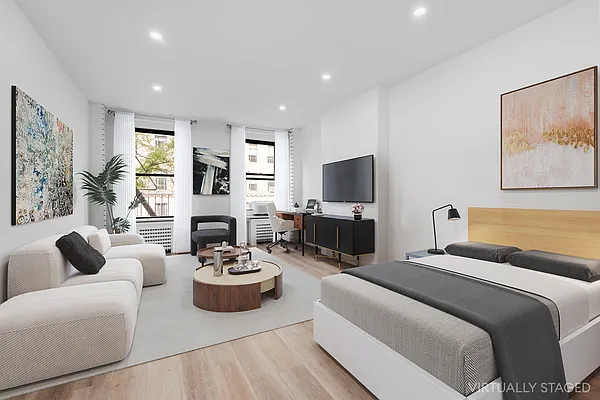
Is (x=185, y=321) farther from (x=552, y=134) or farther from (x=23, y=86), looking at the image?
(x=552, y=134)

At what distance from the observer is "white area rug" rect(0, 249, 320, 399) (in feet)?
6.85

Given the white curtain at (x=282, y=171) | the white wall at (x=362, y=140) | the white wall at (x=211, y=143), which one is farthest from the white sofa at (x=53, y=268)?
the white curtain at (x=282, y=171)

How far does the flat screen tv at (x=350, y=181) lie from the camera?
4516 millimetres

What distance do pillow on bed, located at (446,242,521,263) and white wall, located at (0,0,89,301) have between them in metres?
4.05

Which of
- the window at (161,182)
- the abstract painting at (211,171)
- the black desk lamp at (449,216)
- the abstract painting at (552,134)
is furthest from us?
the abstract painting at (211,171)

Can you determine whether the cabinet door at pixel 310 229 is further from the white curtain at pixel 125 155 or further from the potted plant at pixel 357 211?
the white curtain at pixel 125 155

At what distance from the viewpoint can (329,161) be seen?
5621 millimetres

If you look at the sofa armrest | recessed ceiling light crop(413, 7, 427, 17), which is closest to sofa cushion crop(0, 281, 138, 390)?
the sofa armrest

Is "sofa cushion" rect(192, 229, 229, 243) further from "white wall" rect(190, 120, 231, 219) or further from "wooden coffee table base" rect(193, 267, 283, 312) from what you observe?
"wooden coffee table base" rect(193, 267, 283, 312)

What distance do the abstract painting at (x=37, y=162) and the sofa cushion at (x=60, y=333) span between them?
37.3 inches

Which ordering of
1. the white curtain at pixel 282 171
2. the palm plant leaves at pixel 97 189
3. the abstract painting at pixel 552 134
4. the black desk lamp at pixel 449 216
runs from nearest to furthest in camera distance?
the abstract painting at pixel 552 134
the black desk lamp at pixel 449 216
the palm plant leaves at pixel 97 189
the white curtain at pixel 282 171

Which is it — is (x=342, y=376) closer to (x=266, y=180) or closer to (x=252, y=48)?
(x=252, y=48)

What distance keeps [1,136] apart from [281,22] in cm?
252

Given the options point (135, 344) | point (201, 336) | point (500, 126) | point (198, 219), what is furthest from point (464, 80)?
point (198, 219)
